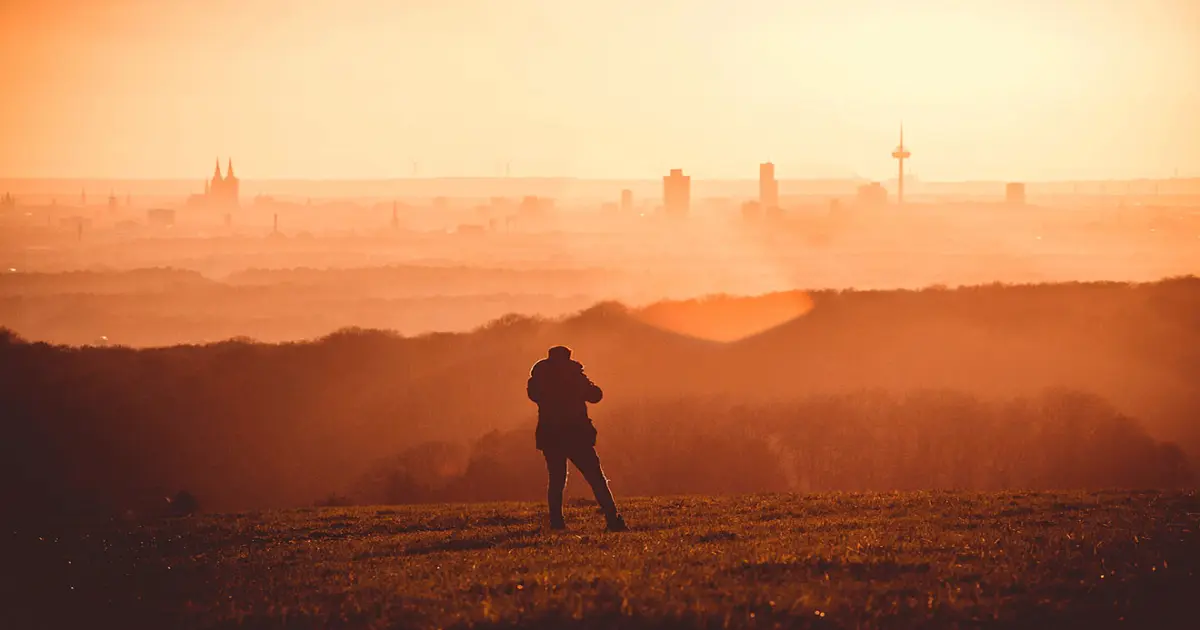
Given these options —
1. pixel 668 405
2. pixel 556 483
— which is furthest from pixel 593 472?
pixel 668 405

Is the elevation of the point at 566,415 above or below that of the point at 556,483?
above

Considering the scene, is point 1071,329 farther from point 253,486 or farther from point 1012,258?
point 1012,258

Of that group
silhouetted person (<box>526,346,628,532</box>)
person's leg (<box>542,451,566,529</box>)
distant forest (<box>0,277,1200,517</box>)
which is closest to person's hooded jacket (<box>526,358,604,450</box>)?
silhouetted person (<box>526,346,628,532</box>)

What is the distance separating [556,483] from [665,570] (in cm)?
480

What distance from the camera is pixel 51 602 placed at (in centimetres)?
1292

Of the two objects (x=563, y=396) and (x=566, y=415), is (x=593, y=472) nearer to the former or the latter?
(x=566, y=415)

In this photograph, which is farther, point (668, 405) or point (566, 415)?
point (668, 405)

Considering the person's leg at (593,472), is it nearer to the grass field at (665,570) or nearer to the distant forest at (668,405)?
the grass field at (665,570)

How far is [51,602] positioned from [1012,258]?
179 metres

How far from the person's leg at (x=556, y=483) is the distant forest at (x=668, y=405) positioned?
29.2 meters

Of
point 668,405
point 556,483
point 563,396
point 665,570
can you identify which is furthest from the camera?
point 668,405

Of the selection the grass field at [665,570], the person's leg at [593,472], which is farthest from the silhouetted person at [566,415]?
the grass field at [665,570]

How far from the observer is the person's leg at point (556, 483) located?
653 inches

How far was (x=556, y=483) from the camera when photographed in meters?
16.8
